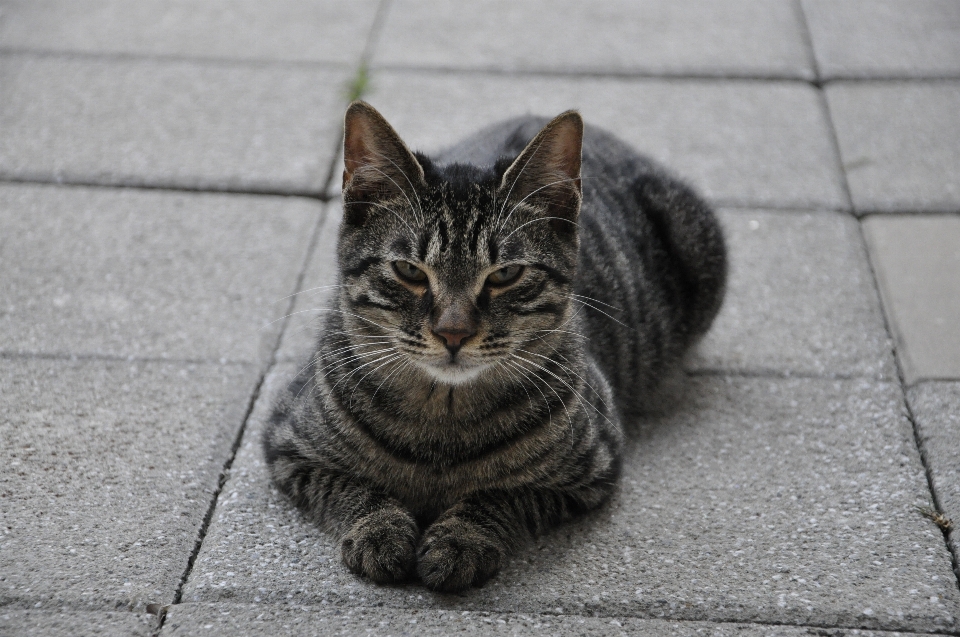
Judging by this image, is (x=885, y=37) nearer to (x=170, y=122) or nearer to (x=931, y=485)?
(x=931, y=485)

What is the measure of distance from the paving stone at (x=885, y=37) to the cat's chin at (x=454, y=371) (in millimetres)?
4048

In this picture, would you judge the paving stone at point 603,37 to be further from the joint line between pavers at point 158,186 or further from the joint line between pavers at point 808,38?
the joint line between pavers at point 158,186

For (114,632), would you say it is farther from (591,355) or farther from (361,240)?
(591,355)

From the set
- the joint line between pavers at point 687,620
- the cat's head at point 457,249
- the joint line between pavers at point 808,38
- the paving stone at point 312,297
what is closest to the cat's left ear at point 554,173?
the cat's head at point 457,249

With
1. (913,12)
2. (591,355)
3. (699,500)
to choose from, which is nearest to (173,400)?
(591,355)

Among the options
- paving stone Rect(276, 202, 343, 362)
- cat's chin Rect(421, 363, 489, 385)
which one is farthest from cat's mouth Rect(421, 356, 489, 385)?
paving stone Rect(276, 202, 343, 362)

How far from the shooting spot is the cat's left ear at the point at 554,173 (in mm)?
3168

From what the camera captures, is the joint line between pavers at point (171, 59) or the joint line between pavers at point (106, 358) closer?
the joint line between pavers at point (106, 358)

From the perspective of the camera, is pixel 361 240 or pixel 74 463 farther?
pixel 74 463

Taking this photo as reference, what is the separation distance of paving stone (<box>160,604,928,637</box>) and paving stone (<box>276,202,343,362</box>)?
1.01m

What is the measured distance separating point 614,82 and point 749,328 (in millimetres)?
2255

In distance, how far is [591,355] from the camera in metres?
3.74

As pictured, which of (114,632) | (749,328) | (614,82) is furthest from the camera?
(614,82)

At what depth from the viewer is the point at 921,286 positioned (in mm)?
4617
